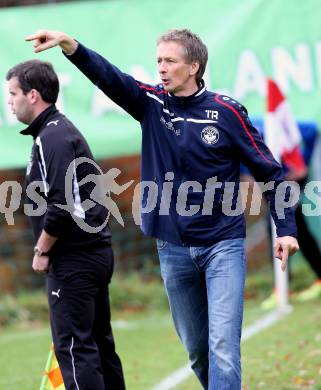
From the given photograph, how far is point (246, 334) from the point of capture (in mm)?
8422

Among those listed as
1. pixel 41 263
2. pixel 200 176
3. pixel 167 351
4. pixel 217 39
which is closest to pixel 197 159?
pixel 200 176

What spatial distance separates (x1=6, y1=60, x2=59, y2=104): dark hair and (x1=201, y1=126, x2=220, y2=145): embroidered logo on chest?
36.1 inches

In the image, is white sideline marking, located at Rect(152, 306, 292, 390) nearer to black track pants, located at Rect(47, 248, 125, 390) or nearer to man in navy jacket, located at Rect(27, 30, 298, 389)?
black track pants, located at Rect(47, 248, 125, 390)

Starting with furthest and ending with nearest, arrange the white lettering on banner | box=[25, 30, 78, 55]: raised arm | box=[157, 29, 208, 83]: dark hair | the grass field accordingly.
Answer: the white lettering on banner
the grass field
box=[157, 29, 208, 83]: dark hair
box=[25, 30, 78, 55]: raised arm

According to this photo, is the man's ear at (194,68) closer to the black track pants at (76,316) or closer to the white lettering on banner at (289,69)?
the black track pants at (76,316)

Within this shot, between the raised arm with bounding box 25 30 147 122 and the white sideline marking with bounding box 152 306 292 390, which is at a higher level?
the raised arm with bounding box 25 30 147 122

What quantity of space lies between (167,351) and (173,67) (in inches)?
142

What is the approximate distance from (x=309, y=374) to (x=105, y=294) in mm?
1745

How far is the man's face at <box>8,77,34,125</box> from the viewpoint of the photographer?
17.2ft

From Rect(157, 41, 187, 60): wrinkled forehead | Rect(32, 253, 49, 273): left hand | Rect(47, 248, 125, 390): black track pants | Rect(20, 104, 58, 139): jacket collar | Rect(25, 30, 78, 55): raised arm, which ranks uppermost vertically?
Rect(25, 30, 78, 55): raised arm

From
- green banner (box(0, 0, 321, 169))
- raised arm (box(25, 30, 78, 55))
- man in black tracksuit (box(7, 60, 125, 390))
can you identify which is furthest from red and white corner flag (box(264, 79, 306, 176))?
raised arm (box(25, 30, 78, 55))

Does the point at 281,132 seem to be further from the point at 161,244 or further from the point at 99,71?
the point at 99,71

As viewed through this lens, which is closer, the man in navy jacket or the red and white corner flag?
the man in navy jacket

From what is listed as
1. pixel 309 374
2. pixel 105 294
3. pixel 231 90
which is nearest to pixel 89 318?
pixel 105 294
